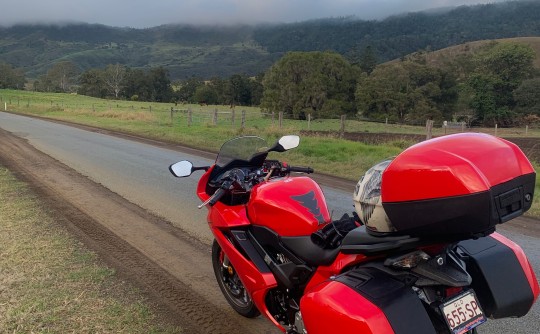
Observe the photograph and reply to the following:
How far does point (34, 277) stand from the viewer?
4.25 meters

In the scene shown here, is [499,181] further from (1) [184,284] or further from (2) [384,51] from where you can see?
(2) [384,51]

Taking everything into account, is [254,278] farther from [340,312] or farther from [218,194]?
[340,312]

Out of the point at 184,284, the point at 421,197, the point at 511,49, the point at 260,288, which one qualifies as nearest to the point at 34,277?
the point at 184,284

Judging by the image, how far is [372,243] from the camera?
209 centimetres

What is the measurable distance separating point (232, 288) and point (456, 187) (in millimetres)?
2547

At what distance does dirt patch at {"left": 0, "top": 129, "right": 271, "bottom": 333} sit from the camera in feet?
12.2

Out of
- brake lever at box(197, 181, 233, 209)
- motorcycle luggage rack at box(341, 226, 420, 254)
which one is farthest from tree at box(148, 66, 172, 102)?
motorcycle luggage rack at box(341, 226, 420, 254)

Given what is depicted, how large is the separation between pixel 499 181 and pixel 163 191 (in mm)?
6941

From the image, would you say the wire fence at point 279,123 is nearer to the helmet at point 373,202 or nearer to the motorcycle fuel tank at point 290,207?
the motorcycle fuel tank at point 290,207

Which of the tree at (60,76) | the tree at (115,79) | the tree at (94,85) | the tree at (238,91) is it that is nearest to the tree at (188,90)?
the tree at (115,79)

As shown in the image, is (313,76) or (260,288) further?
(313,76)

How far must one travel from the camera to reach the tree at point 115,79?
109688 mm

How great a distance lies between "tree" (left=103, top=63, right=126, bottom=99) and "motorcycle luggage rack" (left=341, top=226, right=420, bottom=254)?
4462 inches

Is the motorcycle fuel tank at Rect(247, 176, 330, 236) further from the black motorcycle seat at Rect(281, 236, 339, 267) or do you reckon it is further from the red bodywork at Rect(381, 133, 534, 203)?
the red bodywork at Rect(381, 133, 534, 203)
